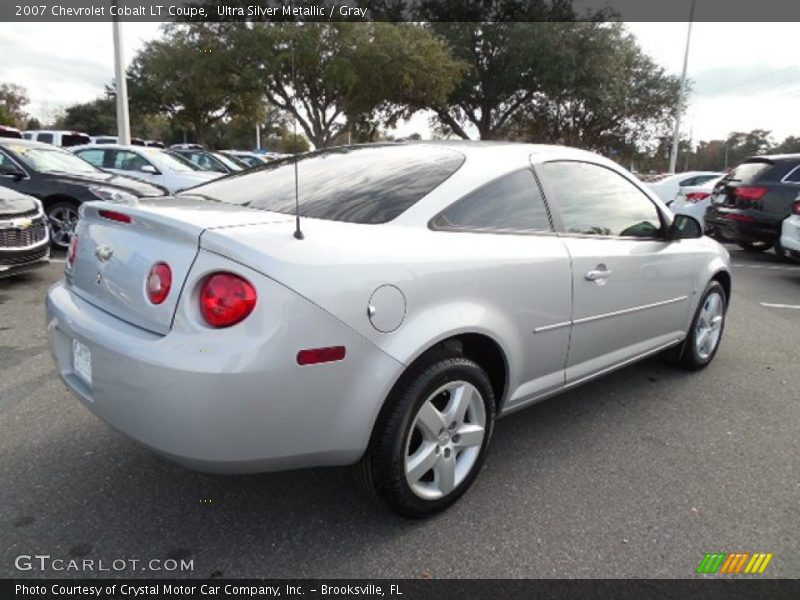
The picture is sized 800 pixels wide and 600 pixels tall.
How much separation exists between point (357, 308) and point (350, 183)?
0.82 m

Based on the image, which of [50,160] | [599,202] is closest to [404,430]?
[599,202]

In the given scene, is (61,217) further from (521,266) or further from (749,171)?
(749,171)

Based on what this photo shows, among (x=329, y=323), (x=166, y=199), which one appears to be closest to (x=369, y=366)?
(x=329, y=323)

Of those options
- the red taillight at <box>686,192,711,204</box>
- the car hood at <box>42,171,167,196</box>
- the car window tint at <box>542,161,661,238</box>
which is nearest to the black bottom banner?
the car window tint at <box>542,161,661,238</box>

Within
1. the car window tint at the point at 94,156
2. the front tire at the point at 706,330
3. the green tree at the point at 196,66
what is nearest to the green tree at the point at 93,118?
the green tree at the point at 196,66

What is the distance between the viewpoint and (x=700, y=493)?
2664 mm

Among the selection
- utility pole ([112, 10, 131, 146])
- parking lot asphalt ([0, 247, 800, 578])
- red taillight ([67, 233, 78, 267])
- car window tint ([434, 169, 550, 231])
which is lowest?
parking lot asphalt ([0, 247, 800, 578])

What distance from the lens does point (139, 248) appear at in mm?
2143

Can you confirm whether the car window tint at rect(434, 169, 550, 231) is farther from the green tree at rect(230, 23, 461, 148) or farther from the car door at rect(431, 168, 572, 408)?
the green tree at rect(230, 23, 461, 148)

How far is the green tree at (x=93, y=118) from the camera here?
57.6m

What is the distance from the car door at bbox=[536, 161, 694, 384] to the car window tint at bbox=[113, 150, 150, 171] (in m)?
9.28

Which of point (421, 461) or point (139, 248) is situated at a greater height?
point (139, 248)

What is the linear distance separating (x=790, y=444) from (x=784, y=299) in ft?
14.5

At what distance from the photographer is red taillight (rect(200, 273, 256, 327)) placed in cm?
188
